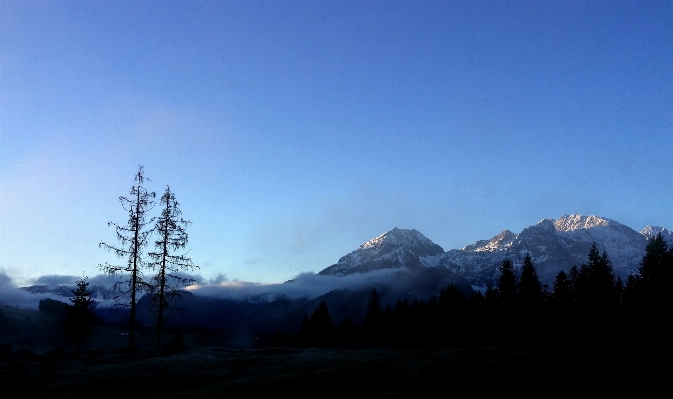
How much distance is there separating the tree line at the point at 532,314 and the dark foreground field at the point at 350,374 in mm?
34550

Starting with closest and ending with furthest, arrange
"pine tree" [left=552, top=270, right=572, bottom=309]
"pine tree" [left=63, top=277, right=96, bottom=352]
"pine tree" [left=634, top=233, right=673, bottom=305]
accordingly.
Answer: "pine tree" [left=63, top=277, right=96, bottom=352] < "pine tree" [left=634, top=233, right=673, bottom=305] < "pine tree" [left=552, top=270, right=572, bottom=309]

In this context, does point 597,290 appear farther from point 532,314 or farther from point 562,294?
point 532,314

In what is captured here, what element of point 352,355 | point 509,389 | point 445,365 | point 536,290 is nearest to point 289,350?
point 352,355

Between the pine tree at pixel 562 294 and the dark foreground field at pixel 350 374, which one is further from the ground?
the pine tree at pixel 562 294

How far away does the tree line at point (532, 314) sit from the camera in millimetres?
63469

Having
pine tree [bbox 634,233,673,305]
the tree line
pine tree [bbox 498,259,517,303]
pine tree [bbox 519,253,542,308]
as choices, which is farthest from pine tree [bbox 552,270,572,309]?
pine tree [bbox 634,233,673,305]

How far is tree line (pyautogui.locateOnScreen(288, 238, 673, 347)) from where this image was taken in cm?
6347

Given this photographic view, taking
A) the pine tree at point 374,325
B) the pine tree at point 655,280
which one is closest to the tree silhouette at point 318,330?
the pine tree at point 374,325

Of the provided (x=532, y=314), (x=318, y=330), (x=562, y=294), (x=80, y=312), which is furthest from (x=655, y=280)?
(x=80, y=312)

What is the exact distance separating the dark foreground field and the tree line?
34.6 meters

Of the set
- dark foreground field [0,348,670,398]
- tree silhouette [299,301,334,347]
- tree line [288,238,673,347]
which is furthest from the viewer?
tree silhouette [299,301,334,347]

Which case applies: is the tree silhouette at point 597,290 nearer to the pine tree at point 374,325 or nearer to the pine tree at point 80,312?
the pine tree at point 374,325

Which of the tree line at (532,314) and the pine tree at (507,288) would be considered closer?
the tree line at (532,314)

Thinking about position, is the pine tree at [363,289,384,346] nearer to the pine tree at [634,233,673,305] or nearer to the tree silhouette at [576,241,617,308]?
the tree silhouette at [576,241,617,308]
